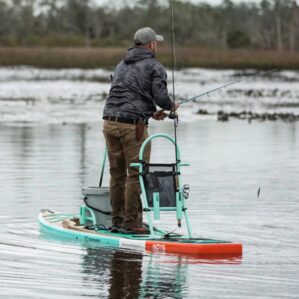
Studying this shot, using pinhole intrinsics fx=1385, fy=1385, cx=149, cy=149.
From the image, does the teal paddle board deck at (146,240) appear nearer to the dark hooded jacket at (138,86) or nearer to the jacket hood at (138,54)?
the dark hooded jacket at (138,86)

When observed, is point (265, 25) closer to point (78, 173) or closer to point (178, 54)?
point (178, 54)

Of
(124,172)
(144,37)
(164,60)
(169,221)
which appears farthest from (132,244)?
(164,60)

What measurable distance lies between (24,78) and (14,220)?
44.9 meters

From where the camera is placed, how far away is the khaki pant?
11.6 m

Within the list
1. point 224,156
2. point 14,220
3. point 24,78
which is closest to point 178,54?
point 24,78

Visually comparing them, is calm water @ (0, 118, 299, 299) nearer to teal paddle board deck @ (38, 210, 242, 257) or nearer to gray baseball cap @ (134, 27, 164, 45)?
teal paddle board deck @ (38, 210, 242, 257)

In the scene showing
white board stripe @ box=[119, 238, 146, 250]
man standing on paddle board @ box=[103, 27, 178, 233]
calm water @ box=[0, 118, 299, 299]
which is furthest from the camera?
man standing on paddle board @ box=[103, 27, 178, 233]

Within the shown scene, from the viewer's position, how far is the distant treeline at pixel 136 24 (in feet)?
385

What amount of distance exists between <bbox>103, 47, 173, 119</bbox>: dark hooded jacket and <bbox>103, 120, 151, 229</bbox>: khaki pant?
0.13 metres

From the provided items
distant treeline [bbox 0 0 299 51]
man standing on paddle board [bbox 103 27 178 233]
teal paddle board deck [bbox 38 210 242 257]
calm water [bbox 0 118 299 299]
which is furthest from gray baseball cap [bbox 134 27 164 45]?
distant treeline [bbox 0 0 299 51]

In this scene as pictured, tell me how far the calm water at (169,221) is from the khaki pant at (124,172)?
539mm

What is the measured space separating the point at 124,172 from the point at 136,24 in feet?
404

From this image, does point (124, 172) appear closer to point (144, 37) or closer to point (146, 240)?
point (146, 240)

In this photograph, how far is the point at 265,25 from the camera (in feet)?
477
